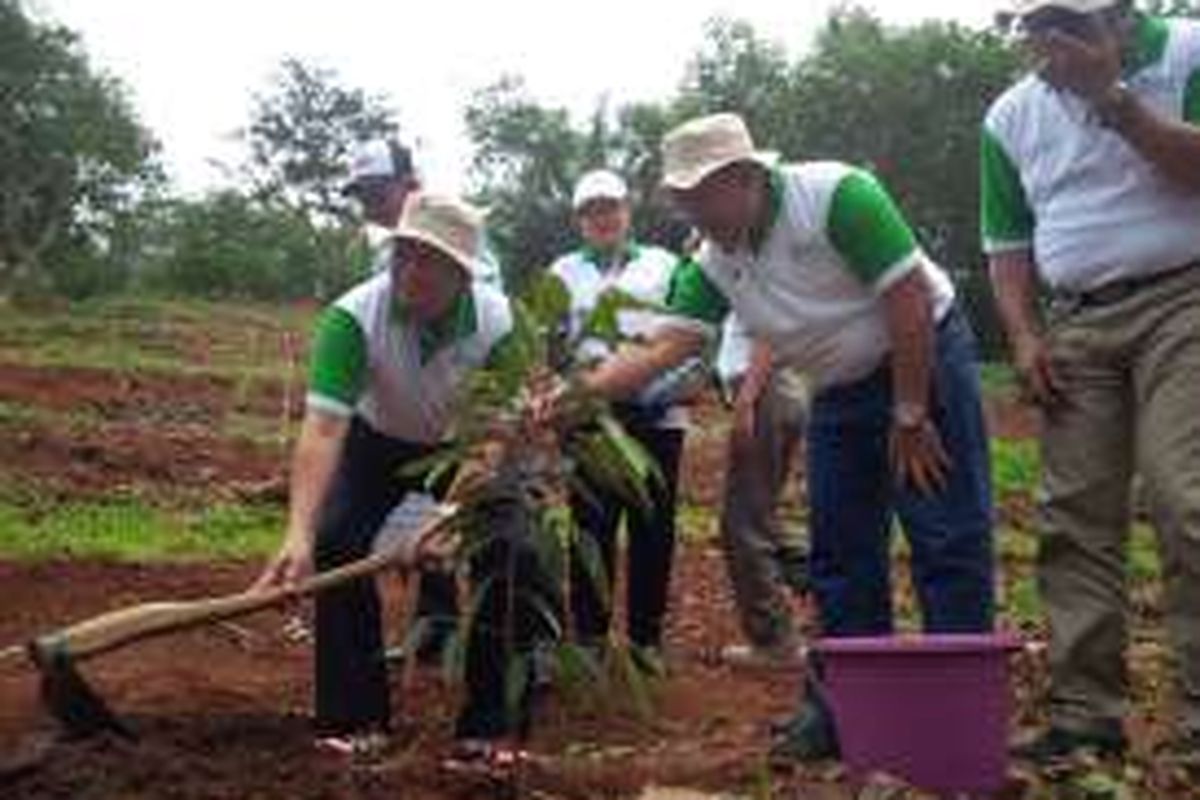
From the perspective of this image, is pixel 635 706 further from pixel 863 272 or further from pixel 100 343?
pixel 100 343

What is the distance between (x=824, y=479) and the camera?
17.7ft

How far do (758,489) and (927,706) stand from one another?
2825mm

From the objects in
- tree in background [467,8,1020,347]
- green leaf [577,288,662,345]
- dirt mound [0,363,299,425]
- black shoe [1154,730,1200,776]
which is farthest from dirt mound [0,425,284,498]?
tree in background [467,8,1020,347]

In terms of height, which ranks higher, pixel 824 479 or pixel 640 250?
pixel 640 250

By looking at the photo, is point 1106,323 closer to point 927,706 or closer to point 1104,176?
point 1104,176

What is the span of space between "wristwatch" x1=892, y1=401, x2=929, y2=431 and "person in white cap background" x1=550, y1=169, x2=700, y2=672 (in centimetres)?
158

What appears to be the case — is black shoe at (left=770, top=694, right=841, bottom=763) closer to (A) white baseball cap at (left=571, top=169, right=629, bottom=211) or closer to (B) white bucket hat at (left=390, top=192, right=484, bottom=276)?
(B) white bucket hat at (left=390, top=192, right=484, bottom=276)

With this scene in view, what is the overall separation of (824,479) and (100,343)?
2373 centimetres

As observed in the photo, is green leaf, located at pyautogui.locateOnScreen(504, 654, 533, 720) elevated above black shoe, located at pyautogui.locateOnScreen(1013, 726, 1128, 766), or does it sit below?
above

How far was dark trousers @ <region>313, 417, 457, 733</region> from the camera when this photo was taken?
5.55 m

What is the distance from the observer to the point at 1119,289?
4.87m

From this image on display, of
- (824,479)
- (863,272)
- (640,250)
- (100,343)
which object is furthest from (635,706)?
(100,343)

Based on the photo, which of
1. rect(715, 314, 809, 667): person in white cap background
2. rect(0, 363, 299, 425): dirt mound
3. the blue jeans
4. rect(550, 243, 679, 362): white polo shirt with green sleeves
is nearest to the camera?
the blue jeans

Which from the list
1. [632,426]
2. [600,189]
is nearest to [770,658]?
[632,426]
